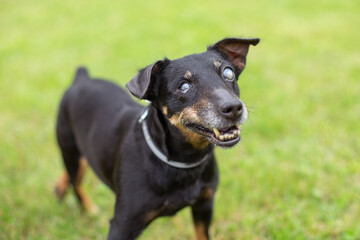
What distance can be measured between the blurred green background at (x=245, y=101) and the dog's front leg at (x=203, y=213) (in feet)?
1.40

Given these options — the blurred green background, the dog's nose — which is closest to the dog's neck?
the dog's nose

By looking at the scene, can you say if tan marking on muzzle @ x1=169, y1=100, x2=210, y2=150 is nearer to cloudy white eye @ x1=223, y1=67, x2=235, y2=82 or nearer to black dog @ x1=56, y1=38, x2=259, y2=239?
black dog @ x1=56, y1=38, x2=259, y2=239

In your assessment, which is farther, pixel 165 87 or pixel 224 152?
pixel 224 152

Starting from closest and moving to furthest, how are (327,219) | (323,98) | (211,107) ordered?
1. (211,107)
2. (327,219)
3. (323,98)

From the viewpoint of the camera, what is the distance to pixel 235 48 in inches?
120

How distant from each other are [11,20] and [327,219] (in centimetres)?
1013

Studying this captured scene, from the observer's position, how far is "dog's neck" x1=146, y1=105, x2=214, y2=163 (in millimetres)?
2770

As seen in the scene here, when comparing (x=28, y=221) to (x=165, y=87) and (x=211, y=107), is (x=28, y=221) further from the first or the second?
(x=211, y=107)

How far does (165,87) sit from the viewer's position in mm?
2721

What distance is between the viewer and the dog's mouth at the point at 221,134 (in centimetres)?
251

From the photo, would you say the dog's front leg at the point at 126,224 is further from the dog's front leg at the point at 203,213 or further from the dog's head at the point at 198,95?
the dog's head at the point at 198,95

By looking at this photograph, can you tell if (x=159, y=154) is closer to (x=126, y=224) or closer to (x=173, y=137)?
(x=173, y=137)

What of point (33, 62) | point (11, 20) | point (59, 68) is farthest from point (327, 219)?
point (11, 20)

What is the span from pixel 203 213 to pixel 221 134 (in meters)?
1.00
